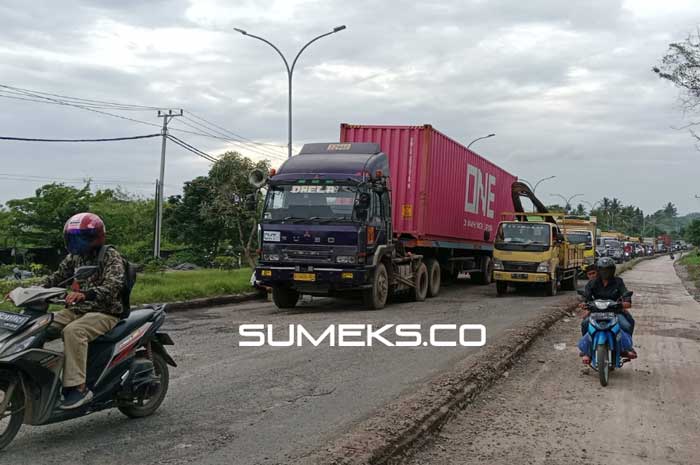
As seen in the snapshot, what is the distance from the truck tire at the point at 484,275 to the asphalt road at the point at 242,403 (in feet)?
41.9

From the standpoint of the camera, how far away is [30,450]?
509cm

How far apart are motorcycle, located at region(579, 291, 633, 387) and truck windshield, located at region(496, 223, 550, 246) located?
1196cm

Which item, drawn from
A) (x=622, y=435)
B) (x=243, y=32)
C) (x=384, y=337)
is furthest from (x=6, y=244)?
(x=622, y=435)

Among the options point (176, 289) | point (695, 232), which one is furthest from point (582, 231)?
point (695, 232)

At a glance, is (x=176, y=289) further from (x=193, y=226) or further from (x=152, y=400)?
(x=193, y=226)

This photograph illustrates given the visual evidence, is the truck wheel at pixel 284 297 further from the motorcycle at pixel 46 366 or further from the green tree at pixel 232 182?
the green tree at pixel 232 182

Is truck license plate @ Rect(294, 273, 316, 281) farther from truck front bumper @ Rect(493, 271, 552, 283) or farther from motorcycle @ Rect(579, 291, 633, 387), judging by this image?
truck front bumper @ Rect(493, 271, 552, 283)

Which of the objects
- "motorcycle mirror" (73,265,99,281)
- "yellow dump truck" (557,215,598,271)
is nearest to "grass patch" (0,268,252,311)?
"motorcycle mirror" (73,265,99,281)

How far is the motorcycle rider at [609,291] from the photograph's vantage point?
27.2 feet

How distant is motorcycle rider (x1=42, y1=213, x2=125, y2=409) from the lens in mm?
5129

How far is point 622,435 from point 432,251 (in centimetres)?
1380

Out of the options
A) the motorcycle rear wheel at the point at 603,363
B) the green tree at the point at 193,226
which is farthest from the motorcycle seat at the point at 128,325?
the green tree at the point at 193,226

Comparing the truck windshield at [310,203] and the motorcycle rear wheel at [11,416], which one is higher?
the truck windshield at [310,203]

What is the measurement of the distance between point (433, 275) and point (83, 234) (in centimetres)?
1458
